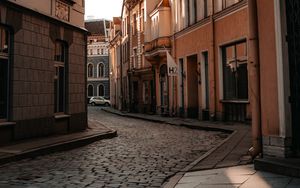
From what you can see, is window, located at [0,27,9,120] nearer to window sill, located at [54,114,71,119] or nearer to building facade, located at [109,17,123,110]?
window sill, located at [54,114,71,119]

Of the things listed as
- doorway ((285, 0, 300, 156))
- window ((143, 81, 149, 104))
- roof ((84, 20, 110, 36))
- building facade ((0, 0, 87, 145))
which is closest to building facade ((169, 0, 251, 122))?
building facade ((0, 0, 87, 145))

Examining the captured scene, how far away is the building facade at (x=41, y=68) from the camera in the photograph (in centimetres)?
1233

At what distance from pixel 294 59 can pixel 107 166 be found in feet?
14.2

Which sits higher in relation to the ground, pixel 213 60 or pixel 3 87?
pixel 213 60

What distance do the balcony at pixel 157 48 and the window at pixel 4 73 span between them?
1701 cm

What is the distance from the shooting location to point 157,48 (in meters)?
29.1

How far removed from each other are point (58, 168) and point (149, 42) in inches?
916

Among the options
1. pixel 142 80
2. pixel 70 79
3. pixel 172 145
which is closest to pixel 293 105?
pixel 172 145

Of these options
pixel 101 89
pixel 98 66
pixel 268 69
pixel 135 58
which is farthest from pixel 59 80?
pixel 98 66

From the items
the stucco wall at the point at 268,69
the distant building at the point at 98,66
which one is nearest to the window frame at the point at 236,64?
the stucco wall at the point at 268,69

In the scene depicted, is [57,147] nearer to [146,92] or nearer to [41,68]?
[41,68]

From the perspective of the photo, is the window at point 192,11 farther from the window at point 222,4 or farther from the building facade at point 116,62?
the building facade at point 116,62

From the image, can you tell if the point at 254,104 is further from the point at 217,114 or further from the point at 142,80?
the point at 142,80

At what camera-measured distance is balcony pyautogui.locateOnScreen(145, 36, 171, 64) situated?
28.6 m
